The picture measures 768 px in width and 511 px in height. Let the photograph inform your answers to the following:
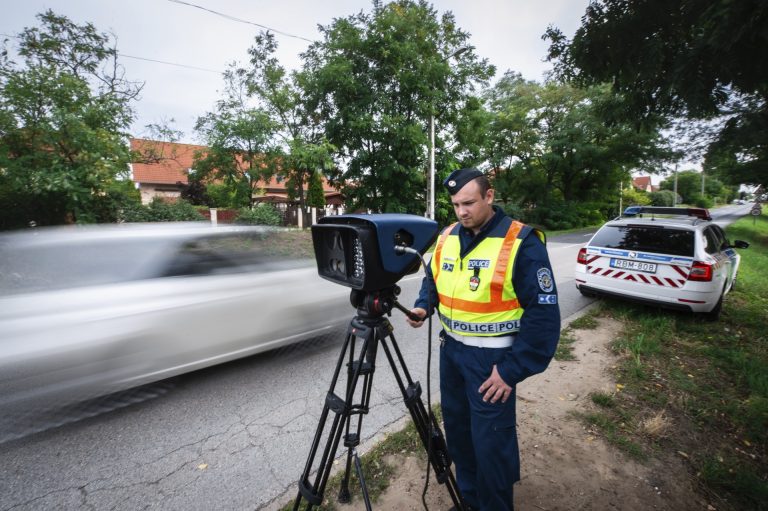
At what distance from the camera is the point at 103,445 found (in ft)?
8.11

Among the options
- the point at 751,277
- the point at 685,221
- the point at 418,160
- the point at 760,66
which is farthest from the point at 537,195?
the point at 760,66

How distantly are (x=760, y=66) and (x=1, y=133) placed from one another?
43.3 feet

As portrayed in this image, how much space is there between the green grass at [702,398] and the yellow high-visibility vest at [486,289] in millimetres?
1755

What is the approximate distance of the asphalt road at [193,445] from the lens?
2.05 meters

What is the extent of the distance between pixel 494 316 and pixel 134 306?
283 cm

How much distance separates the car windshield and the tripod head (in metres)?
4.80

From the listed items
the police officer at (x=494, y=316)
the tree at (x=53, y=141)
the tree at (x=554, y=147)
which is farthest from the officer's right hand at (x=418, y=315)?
the tree at (x=554, y=147)

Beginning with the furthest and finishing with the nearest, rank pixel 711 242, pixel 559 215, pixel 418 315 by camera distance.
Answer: pixel 559 215 → pixel 711 242 → pixel 418 315

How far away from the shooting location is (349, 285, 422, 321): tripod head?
147cm

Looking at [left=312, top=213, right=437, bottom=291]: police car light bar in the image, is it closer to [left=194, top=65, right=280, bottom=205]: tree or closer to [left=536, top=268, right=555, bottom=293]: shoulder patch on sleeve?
[left=536, top=268, right=555, bottom=293]: shoulder patch on sleeve

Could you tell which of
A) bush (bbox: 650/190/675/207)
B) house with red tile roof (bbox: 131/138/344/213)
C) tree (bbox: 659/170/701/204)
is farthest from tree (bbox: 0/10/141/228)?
tree (bbox: 659/170/701/204)

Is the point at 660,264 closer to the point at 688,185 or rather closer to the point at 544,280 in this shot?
the point at 544,280

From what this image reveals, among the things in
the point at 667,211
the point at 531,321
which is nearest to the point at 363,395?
the point at 531,321

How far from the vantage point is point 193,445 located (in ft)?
8.15
